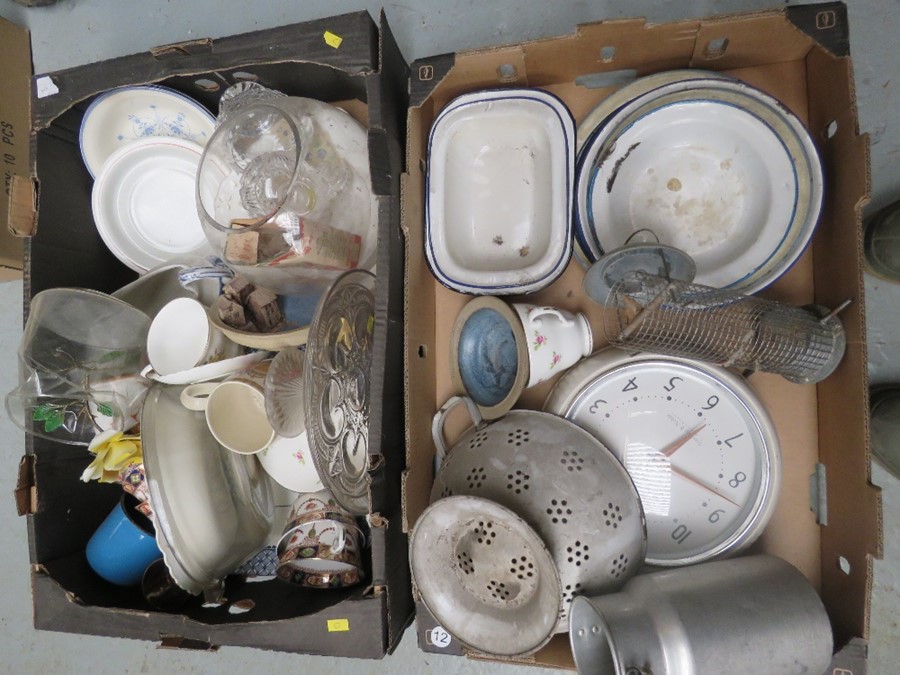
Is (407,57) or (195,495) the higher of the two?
(407,57)

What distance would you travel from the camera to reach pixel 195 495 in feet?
2.68

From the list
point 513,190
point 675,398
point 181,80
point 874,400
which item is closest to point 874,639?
point 874,400

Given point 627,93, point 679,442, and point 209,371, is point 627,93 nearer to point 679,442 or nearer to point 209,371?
point 679,442

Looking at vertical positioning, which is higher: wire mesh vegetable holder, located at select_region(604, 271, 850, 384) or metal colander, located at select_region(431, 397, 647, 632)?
wire mesh vegetable holder, located at select_region(604, 271, 850, 384)

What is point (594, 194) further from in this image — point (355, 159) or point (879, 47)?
point (879, 47)

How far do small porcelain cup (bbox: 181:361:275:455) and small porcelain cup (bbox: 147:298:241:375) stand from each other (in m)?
0.05

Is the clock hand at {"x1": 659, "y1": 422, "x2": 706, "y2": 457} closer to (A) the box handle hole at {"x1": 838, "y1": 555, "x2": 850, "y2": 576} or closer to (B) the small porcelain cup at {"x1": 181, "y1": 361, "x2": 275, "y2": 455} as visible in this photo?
(A) the box handle hole at {"x1": 838, "y1": 555, "x2": 850, "y2": 576}

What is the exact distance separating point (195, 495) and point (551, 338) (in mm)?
565

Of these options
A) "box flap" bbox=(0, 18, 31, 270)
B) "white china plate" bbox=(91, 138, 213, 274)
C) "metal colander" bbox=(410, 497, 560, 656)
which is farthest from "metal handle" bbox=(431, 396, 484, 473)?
"box flap" bbox=(0, 18, 31, 270)

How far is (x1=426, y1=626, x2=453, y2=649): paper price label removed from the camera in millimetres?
787

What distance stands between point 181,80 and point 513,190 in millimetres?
581

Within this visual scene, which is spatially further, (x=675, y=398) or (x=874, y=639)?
(x=874, y=639)

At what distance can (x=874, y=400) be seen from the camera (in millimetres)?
955

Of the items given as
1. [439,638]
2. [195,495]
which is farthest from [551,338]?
[195,495]
